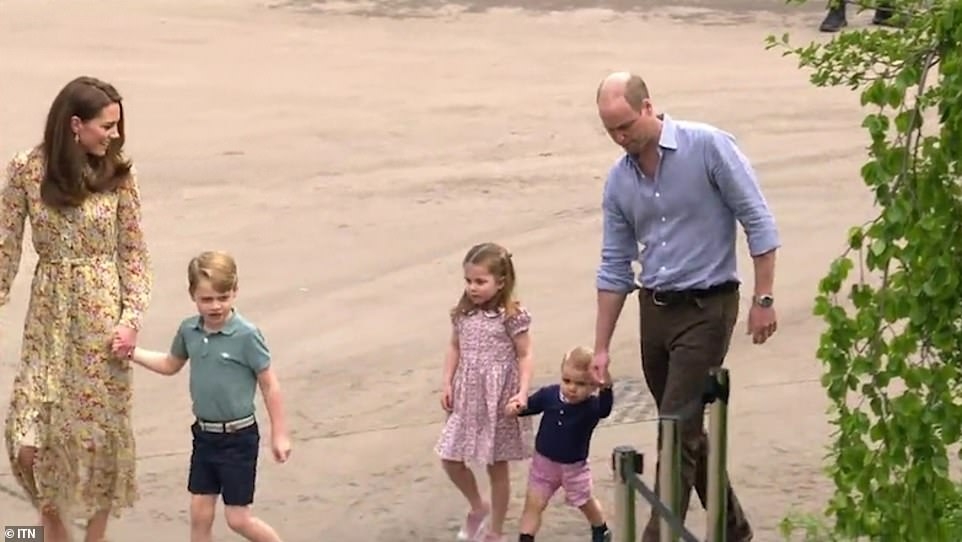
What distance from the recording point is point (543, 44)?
20625 mm

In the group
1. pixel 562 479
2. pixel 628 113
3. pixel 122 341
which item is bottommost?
pixel 562 479

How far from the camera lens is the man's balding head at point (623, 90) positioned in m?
6.18

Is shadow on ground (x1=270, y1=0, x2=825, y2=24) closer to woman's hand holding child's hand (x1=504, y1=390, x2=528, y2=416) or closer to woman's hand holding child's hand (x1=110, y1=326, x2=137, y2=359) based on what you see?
woman's hand holding child's hand (x1=504, y1=390, x2=528, y2=416)

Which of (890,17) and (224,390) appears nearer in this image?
(890,17)

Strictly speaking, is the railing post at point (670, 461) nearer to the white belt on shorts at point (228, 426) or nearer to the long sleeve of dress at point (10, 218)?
the white belt on shorts at point (228, 426)

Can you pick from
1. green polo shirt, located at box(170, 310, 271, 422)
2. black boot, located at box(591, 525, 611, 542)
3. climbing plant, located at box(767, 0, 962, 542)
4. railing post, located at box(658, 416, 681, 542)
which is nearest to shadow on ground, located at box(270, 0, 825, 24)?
black boot, located at box(591, 525, 611, 542)

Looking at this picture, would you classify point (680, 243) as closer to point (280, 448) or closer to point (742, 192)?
point (742, 192)

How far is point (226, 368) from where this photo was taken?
21.1ft

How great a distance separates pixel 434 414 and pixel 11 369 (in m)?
2.09

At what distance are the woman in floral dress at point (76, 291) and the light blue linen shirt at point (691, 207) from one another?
5.37 feet

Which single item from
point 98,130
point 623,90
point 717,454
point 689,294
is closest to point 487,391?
point 689,294

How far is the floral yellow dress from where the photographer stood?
6.31 meters

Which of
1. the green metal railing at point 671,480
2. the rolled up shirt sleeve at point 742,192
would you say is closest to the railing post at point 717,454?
the green metal railing at point 671,480

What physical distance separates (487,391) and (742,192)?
121 centimetres
